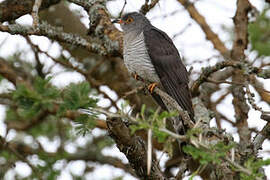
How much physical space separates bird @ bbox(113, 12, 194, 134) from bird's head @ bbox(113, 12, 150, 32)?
15.2 inches

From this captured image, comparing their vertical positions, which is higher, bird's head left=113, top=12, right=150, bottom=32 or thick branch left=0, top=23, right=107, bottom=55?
bird's head left=113, top=12, right=150, bottom=32

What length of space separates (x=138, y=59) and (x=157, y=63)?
19cm

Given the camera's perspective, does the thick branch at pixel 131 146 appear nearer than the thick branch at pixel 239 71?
Yes

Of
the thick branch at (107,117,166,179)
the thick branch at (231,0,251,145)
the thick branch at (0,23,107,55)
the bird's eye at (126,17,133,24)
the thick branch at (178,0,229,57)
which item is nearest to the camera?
the thick branch at (107,117,166,179)

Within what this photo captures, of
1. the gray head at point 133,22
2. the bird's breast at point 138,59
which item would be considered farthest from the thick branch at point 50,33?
the gray head at point 133,22

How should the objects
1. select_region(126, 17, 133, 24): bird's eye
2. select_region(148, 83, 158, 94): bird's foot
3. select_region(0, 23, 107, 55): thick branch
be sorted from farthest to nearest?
select_region(126, 17, 133, 24): bird's eye
select_region(148, 83, 158, 94): bird's foot
select_region(0, 23, 107, 55): thick branch

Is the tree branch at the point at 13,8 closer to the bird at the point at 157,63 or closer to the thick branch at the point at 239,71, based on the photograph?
the bird at the point at 157,63

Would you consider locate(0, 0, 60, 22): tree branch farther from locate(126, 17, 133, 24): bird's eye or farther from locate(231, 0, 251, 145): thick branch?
locate(231, 0, 251, 145): thick branch

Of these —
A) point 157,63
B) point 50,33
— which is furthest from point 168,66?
point 50,33

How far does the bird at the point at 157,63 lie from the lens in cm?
399

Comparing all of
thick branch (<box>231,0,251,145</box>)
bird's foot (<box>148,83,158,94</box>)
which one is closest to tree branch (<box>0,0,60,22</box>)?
bird's foot (<box>148,83,158,94</box>)

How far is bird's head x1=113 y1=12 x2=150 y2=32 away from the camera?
475 cm

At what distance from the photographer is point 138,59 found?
4105 mm

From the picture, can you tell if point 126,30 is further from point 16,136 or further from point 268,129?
point 268,129
